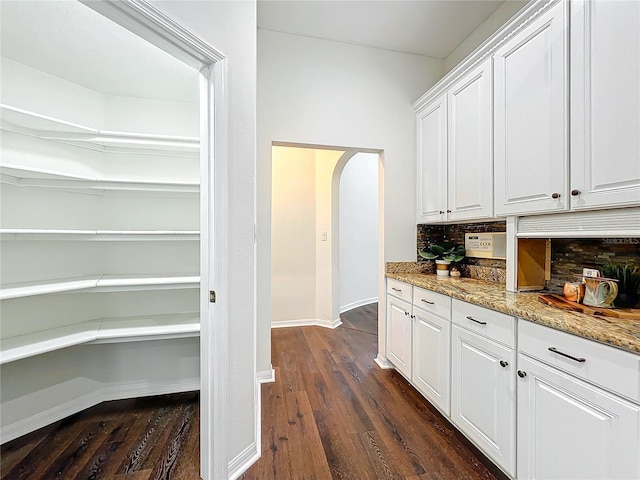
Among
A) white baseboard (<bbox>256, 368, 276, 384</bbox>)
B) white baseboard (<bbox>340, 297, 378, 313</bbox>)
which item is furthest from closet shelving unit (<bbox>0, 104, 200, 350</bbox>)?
white baseboard (<bbox>340, 297, 378, 313</bbox>)

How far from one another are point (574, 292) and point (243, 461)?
1864mm

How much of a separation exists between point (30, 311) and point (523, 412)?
2744 mm

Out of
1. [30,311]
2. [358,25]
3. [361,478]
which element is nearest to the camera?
[361,478]

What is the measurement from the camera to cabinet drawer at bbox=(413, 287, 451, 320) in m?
1.83

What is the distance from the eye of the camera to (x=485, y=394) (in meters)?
1.52

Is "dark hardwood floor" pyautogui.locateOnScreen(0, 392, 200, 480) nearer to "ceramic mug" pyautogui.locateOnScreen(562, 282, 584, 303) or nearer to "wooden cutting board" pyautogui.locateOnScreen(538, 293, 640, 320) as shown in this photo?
"wooden cutting board" pyautogui.locateOnScreen(538, 293, 640, 320)

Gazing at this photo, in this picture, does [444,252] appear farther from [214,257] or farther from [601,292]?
[214,257]

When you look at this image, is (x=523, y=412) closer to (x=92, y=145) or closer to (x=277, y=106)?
(x=277, y=106)

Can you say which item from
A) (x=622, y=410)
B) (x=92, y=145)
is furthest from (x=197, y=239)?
(x=622, y=410)

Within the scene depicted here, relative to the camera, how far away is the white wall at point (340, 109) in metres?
2.46

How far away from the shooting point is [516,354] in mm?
1345

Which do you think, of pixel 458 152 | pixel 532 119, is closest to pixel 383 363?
pixel 458 152

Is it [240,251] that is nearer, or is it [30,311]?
[240,251]

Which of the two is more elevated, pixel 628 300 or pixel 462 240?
pixel 462 240
